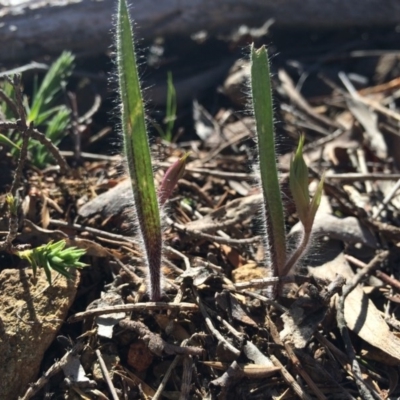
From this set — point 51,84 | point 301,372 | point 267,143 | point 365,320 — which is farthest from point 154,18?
point 301,372

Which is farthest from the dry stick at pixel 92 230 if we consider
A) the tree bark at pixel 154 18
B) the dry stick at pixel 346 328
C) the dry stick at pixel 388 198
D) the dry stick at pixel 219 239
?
the tree bark at pixel 154 18

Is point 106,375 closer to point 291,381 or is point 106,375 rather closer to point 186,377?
point 186,377

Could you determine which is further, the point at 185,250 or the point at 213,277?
the point at 185,250

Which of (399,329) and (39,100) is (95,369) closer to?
(399,329)

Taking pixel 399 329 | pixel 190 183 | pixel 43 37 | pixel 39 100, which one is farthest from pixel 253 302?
pixel 43 37

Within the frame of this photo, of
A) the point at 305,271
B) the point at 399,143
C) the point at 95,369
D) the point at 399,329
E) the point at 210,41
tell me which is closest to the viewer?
the point at 95,369

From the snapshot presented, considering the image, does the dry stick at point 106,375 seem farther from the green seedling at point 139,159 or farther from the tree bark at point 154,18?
the tree bark at point 154,18
